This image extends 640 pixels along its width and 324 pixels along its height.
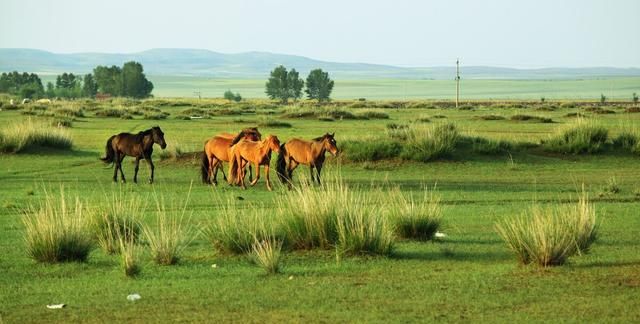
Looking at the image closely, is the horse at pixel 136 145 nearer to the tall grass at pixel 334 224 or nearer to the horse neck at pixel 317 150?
the horse neck at pixel 317 150

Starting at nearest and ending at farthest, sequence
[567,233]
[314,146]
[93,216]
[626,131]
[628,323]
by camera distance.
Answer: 1. [628,323]
2. [567,233]
3. [93,216]
4. [314,146]
5. [626,131]

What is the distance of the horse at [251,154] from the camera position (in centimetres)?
2544

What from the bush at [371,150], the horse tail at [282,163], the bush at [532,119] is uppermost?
the horse tail at [282,163]

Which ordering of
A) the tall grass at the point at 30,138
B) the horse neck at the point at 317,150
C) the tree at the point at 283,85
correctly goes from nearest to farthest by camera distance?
1. the horse neck at the point at 317,150
2. the tall grass at the point at 30,138
3. the tree at the point at 283,85

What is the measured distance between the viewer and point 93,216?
15.9 meters

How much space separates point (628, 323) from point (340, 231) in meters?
4.77

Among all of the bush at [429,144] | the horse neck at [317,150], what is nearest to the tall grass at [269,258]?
the horse neck at [317,150]

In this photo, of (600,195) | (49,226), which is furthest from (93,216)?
(600,195)

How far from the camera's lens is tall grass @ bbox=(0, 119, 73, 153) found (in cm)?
3647

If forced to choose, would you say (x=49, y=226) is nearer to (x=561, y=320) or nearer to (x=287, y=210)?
(x=287, y=210)

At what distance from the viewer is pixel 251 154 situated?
84.6 ft

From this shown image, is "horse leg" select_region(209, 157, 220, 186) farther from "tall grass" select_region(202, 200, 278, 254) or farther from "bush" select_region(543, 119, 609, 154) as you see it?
"bush" select_region(543, 119, 609, 154)

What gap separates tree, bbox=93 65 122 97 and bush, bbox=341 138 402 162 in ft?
471

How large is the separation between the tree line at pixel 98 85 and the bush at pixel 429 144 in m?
131
